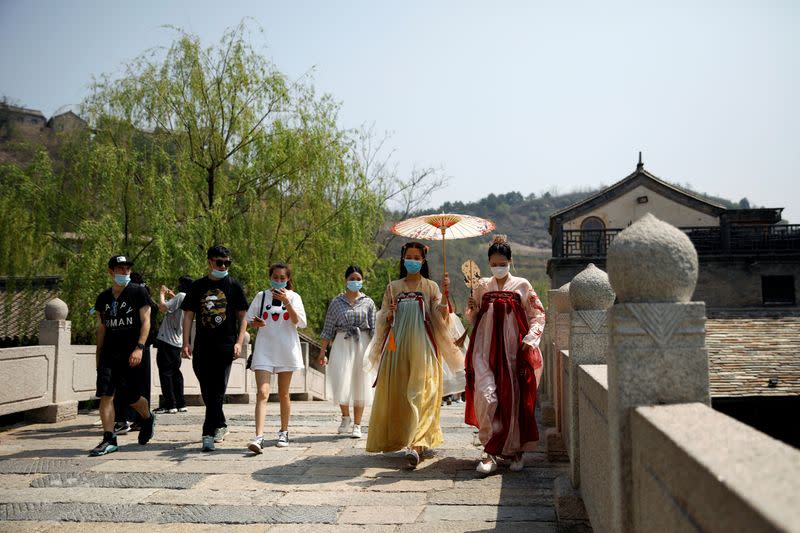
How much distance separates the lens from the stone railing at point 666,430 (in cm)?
166

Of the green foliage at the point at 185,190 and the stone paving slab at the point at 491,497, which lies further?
the green foliage at the point at 185,190

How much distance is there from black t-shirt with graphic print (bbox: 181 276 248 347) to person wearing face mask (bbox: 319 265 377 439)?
1224mm

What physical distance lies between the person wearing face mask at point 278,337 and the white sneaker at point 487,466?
7.68 ft

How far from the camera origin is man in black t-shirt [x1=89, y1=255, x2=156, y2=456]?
278 inches

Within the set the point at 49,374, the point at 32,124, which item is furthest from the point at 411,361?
the point at 32,124

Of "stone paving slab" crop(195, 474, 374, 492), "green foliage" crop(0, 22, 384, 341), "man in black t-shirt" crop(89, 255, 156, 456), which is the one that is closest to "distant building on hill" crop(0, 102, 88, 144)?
"green foliage" crop(0, 22, 384, 341)

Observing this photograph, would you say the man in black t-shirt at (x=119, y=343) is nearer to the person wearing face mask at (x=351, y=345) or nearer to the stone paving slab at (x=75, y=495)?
the stone paving slab at (x=75, y=495)

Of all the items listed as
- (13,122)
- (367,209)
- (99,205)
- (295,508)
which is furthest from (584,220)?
(13,122)

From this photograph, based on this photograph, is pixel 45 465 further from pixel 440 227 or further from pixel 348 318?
pixel 440 227

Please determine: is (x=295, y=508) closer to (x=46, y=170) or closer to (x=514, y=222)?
(x=46, y=170)

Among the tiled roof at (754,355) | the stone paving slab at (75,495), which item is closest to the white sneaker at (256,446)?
the stone paving slab at (75,495)

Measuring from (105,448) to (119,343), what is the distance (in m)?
1.04

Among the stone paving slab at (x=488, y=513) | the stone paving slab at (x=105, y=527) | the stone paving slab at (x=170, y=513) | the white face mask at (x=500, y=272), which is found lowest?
the stone paving slab at (x=105, y=527)

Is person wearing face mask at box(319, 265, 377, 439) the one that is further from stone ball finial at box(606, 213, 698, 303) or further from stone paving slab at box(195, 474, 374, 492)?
stone ball finial at box(606, 213, 698, 303)
